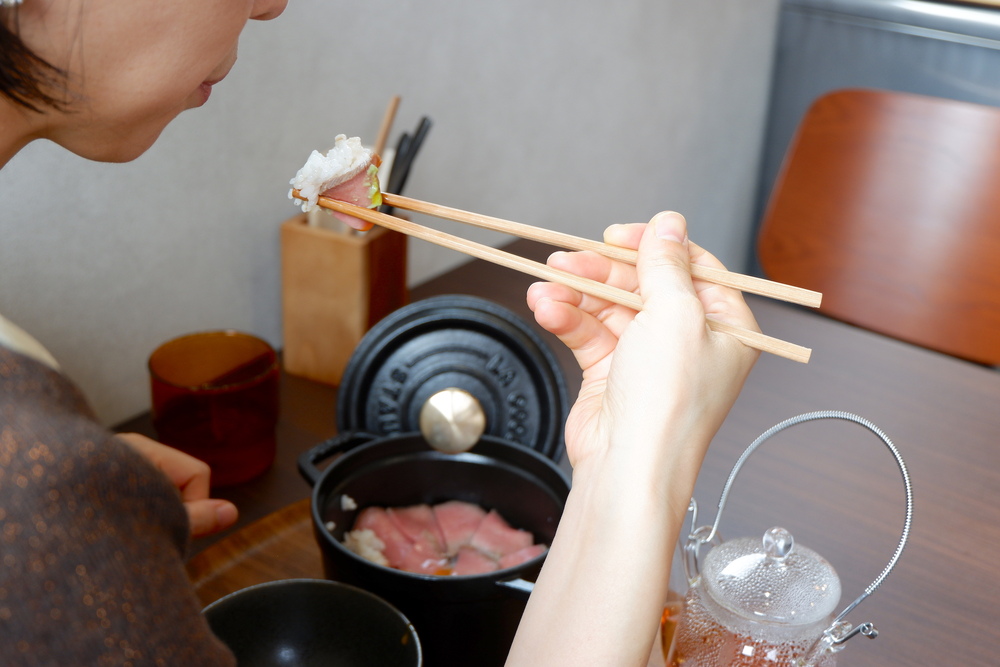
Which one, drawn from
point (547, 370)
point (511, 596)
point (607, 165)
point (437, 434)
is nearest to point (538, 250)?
point (607, 165)

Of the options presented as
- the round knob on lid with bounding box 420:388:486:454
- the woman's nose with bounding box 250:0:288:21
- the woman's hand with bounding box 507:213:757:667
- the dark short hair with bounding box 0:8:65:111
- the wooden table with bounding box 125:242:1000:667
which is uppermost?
the woman's nose with bounding box 250:0:288:21

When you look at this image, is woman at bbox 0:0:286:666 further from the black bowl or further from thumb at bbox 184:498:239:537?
thumb at bbox 184:498:239:537

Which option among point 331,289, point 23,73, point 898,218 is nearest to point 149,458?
point 23,73

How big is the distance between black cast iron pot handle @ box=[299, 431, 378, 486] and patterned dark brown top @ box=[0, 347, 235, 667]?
44 centimetres

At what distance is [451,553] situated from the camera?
0.96m

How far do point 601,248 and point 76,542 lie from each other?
0.53 metres

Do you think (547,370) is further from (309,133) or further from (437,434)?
(309,133)

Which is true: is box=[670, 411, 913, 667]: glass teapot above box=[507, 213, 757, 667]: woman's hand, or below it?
below

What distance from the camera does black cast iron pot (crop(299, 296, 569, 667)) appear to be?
2.52 ft

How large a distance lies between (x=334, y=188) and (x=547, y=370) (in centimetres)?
38

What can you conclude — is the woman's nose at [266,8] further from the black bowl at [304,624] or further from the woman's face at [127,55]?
the black bowl at [304,624]

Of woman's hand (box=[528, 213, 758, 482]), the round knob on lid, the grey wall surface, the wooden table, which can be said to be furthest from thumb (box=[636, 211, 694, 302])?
the grey wall surface

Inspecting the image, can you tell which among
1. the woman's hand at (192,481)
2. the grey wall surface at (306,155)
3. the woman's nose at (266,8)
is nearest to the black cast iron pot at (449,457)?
the woman's hand at (192,481)

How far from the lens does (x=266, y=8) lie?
65 cm
